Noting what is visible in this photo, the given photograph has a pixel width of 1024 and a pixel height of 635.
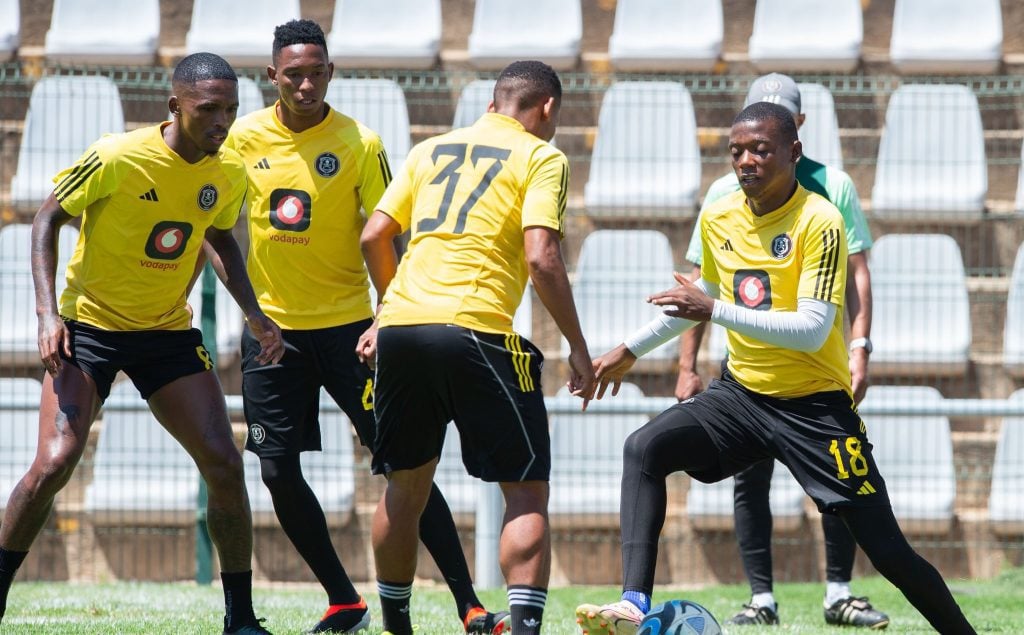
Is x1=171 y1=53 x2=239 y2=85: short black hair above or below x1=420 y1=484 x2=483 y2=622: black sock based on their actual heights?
Result: above

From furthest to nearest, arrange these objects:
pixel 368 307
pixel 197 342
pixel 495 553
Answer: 1. pixel 495 553
2. pixel 368 307
3. pixel 197 342

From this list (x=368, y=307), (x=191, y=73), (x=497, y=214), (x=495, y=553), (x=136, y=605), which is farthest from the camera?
(x=495, y=553)

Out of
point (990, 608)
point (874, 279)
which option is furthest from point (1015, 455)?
point (990, 608)

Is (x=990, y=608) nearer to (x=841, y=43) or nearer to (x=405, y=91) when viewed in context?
(x=841, y=43)

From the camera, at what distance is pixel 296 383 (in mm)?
5234

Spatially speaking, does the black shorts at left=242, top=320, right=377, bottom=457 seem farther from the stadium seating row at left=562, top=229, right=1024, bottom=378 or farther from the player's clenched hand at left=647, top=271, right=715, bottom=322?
the stadium seating row at left=562, top=229, right=1024, bottom=378

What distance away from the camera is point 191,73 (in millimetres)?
4531

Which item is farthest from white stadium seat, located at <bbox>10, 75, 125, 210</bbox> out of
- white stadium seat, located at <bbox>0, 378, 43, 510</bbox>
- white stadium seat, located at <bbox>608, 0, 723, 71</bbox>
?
white stadium seat, located at <bbox>608, 0, 723, 71</bbox>

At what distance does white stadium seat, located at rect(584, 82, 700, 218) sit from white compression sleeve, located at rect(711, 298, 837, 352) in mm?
4516

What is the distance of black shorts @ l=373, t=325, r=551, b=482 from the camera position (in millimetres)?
4062

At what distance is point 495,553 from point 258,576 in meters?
1.70

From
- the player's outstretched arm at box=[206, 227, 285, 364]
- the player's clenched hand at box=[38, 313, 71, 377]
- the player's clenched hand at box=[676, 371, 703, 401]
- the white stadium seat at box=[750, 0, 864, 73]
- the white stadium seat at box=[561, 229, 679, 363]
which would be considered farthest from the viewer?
the white stadium seat at box=[750, 0, 864, 73]

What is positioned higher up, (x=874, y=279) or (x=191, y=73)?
(x=191, y=73)

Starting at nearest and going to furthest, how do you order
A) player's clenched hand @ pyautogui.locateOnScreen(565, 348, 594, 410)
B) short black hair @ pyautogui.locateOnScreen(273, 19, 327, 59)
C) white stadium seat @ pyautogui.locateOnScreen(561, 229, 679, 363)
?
player's clenched hand @ pyautogui.locateOnScreen(565, 348, 594, 410) < short black hair @ pyautogui.locateOnScreen(273, 19, 327, 59) < white stadium seat @ pyautogui.locateOnScreen(561, 229, 679, 363)
